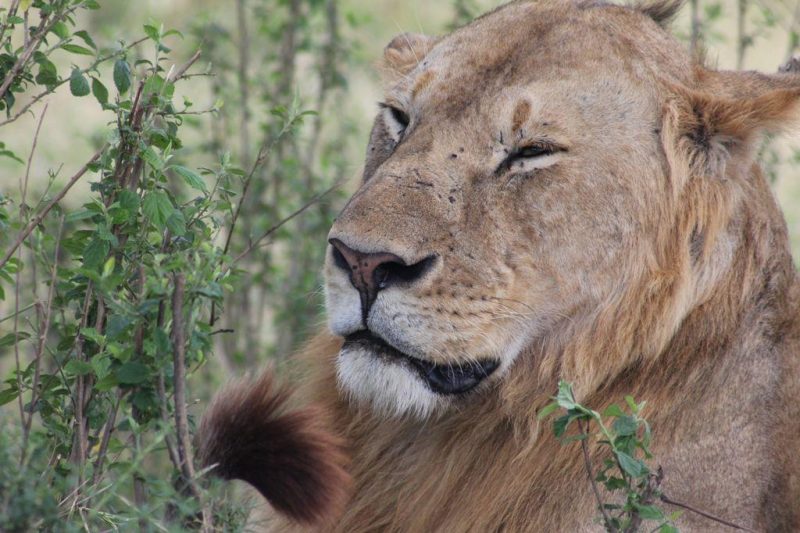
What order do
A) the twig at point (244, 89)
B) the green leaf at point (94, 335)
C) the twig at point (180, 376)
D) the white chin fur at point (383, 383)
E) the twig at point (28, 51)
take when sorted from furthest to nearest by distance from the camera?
the twig at point (244, 89) < the twig at point (28, 51) < the white chin fur at point (383, 383) < the green leaf at point (94, 335) < the twig at point (180, 376)

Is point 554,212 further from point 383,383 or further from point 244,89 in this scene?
point 244,89

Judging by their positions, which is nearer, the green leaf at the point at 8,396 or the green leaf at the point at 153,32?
the green leaf at the point at 8,396

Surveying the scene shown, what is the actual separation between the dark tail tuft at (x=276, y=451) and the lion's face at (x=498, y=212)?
0.21 metres

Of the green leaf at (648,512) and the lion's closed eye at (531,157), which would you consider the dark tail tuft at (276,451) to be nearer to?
the green leaf at (648,512)

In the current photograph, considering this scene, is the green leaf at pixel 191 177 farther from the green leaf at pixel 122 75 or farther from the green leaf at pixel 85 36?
the green leaf at pixel 85 36

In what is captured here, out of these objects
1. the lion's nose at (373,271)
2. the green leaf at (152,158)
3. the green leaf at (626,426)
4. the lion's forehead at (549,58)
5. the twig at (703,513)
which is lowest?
the twig at (703,513)

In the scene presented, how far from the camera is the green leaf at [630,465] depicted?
2561 mm

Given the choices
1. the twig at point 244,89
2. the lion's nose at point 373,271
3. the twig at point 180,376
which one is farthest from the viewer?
the twig at point 244,89

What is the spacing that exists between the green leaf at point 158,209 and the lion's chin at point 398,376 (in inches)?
21.8

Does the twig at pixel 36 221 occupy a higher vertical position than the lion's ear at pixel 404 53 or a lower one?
lower

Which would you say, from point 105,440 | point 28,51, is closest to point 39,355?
point 105,440

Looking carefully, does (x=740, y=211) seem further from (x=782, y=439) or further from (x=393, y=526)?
(x=393, y=526)

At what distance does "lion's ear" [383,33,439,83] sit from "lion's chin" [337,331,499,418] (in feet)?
4.04

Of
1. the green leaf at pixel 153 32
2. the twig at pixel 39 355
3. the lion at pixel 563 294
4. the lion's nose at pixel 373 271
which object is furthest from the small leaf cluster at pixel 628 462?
the green leaf at pixel 153 32
